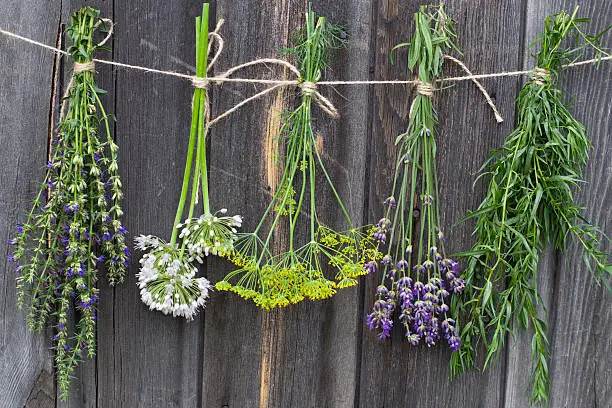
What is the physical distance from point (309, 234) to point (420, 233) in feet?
1.21

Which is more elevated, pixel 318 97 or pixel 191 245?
pixel 318 97

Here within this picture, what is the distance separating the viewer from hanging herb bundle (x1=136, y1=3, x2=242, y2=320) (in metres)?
1.82

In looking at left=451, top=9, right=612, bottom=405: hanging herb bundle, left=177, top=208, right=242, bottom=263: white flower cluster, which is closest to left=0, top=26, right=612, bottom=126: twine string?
left=451, top=9, right=612, bottom=405: hanging herb bundle

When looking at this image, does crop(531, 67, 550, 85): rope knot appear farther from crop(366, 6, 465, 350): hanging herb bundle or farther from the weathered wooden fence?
crop(366, 6, 465, 350): hanging herb bundle

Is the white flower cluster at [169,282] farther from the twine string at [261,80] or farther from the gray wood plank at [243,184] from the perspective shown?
the twine string at [261,80]

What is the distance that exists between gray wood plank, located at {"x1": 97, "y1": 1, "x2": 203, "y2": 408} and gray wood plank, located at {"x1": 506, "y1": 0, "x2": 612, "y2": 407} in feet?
3.65

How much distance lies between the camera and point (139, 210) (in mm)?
2016

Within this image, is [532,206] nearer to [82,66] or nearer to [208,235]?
[208,235]

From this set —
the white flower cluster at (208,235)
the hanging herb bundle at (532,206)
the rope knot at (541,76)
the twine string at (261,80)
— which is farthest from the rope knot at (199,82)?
the rope knot at (541,76)

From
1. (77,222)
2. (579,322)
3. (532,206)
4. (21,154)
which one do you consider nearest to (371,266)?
(532,206)

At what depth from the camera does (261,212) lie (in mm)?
2004

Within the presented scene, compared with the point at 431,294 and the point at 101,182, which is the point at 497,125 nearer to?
the point at 431,294

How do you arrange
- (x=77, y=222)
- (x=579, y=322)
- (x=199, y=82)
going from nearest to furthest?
(x=77, y=222)
(x=199, y=82)
(x=579, y=322)

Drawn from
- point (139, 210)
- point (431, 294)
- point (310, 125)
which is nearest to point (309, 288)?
point (431, 294)
